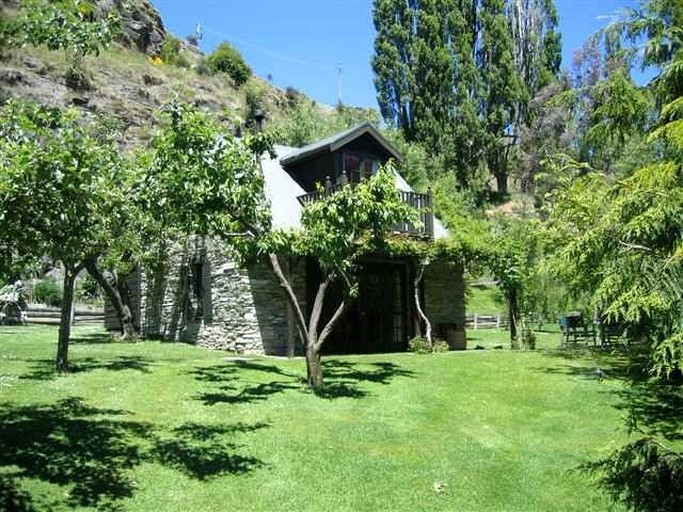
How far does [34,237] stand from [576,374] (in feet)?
37.6

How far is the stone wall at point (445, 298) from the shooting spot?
20.0m

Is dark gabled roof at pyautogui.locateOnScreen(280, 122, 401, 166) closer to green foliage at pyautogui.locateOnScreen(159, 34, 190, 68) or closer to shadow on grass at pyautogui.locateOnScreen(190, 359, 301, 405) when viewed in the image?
shadow on grass at pyautogui.locateOnScreen(190, 359, 301, 405)

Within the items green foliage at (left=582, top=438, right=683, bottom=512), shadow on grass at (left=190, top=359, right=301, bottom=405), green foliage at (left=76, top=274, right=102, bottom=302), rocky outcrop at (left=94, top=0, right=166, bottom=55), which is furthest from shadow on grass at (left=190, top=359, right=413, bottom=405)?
rocky outcrop at (left=94, top=0, right=166, bottom=55)

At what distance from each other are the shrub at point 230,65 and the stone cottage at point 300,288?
125ft

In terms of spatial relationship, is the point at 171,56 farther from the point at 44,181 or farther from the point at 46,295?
the point at 44,181

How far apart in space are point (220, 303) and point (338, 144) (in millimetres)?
5801

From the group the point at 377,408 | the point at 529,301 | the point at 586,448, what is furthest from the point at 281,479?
the point at 529,301

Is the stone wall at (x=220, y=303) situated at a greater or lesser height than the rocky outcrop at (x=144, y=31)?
lesser

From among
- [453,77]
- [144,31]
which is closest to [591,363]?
[453,77]

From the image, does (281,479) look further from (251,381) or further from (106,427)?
(251,381)

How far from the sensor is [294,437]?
340 inches

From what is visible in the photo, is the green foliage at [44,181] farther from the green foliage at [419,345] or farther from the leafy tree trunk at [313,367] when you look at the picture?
the green foliage at [419,345]

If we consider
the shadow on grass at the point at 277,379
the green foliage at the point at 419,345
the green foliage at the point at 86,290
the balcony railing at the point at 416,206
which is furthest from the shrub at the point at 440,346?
the green foliage at the point at 86,290

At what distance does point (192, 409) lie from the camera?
9672 mm
